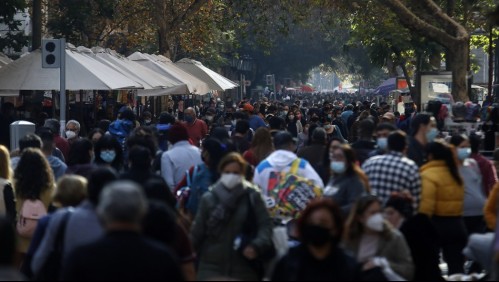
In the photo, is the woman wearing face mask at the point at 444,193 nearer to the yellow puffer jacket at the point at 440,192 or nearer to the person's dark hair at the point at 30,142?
the yellow puffer jacket at the point at 440,192

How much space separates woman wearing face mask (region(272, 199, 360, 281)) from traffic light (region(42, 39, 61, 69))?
36.3 ft

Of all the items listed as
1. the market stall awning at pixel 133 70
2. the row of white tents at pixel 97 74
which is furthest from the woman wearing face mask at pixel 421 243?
the market stall awning at pixel 133 70

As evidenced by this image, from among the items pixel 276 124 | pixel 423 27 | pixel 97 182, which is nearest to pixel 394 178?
pixel 97 182

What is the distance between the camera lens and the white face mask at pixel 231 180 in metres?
8.64

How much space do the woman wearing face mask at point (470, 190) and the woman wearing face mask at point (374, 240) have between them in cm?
358

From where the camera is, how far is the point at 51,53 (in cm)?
1764

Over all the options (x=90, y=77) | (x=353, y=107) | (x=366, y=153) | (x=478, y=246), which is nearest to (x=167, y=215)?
(x=478, y=246)

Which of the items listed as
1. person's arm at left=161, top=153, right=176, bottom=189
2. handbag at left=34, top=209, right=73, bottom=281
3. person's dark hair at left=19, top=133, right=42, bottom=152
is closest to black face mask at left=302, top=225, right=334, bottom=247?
handbag at left=34, top=209, right=73, bottom=281

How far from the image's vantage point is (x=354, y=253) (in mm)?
7863

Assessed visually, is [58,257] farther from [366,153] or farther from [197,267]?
[366,153]

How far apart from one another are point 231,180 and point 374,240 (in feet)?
4.07

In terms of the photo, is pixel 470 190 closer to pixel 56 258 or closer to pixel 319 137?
pixel 319 137

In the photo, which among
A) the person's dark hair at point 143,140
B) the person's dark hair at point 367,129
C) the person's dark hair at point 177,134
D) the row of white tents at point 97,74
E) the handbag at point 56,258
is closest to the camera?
the handbag at point 56,258

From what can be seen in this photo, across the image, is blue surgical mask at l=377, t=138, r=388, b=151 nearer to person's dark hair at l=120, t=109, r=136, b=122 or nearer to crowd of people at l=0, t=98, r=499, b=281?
crowd of people at l=0, t=98, r=499, b=281
